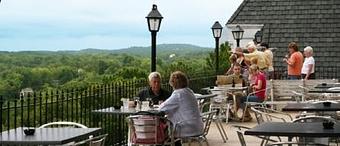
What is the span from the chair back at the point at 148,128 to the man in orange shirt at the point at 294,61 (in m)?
8.77

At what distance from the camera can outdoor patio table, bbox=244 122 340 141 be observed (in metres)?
7.01

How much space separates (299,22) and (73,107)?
14.7 metres

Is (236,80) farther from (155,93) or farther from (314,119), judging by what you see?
(314,119)

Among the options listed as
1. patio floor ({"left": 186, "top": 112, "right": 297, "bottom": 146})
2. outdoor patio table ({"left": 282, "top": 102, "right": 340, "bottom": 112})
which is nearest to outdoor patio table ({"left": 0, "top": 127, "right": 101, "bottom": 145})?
outdoor patio table ({"left": 282, "top": 102, "right": 340, "bottom": 112})

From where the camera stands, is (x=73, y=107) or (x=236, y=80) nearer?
(x=73, y=107)

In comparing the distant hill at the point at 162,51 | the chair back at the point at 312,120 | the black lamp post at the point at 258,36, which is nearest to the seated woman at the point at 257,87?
the distant hill at the point at 162,51

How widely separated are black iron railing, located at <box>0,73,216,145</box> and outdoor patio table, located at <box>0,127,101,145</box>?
1.18 metres

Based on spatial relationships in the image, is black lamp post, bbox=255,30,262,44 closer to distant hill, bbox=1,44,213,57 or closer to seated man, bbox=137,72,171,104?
distant hill, bbox=1,44,213,57

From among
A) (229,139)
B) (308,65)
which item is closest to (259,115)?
(229,139)

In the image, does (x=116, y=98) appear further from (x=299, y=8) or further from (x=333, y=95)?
(x=299, y=8)

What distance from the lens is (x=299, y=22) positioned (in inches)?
980

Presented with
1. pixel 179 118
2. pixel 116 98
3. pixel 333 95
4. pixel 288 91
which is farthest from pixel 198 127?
pixel 288 91

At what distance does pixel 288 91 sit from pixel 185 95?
8174 millimetres

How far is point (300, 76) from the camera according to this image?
1856 centimetres
